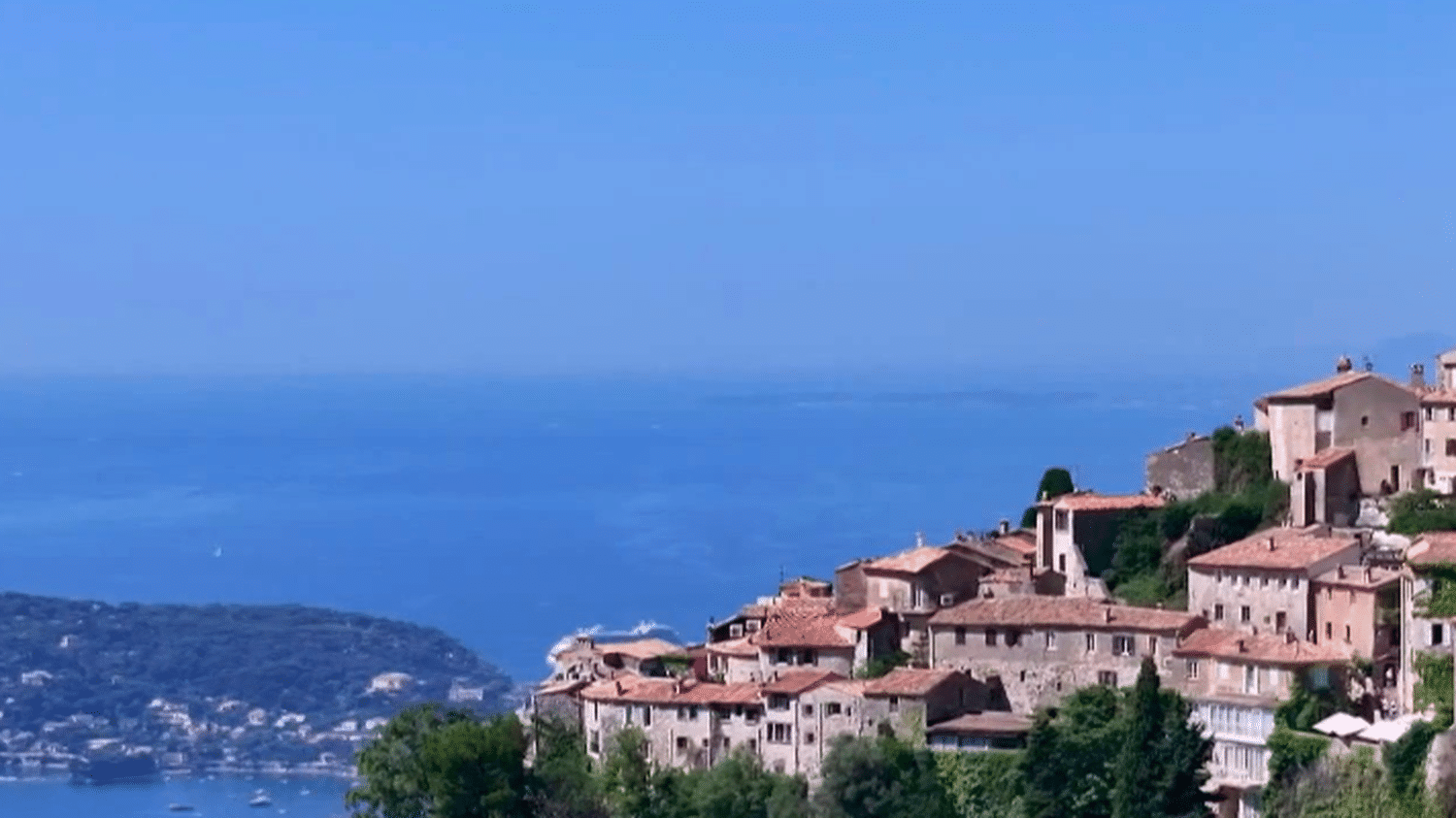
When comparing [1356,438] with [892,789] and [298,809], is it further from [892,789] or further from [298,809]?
[298,809]

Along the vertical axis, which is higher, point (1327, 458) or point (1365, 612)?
point (1327, 458)

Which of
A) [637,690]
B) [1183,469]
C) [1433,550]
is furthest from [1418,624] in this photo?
[637,690]

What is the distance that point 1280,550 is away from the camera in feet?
142

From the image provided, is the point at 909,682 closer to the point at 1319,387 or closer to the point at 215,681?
the point at 1319,387

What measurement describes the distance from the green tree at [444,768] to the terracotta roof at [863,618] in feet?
20.8

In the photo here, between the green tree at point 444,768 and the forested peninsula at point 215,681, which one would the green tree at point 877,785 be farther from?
the forested peninsula at point 215,681

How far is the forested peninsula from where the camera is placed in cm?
10131

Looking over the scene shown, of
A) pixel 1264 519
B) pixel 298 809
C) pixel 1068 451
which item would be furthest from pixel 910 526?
pixel 1264 519

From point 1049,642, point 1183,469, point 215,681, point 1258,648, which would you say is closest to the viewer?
point 1258,648

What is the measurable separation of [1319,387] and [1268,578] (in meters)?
6.78

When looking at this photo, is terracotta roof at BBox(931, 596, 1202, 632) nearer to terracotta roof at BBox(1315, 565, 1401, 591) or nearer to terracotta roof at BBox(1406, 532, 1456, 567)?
terracotta roof at BBox(1315, 565, 1401, 591)

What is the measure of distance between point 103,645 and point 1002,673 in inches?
3192

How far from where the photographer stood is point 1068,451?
17038 cm

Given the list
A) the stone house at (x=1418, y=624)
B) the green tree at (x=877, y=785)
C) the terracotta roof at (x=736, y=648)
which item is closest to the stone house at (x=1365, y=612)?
the stone house at (x=1418, y=624)
